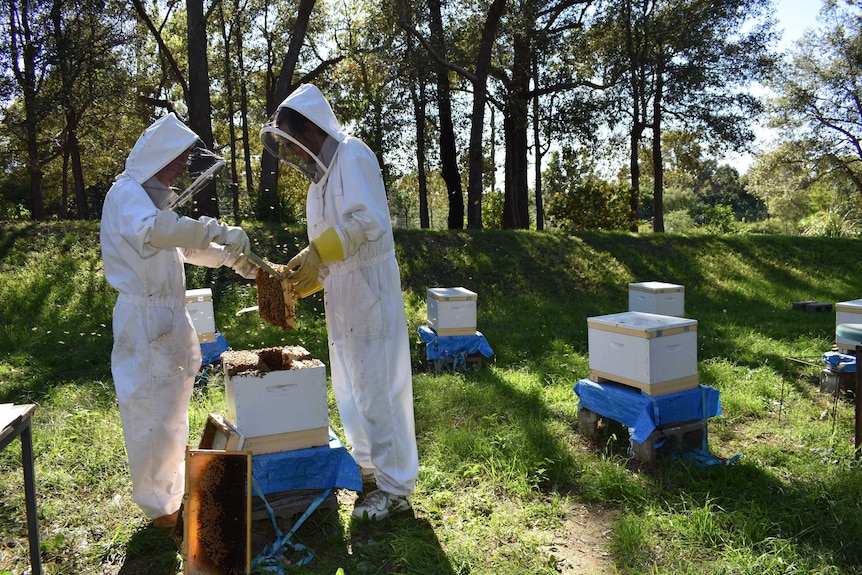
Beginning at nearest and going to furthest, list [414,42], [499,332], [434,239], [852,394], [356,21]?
[852,394]
[499,332]
[434,239]
[414,42]
[356,21]

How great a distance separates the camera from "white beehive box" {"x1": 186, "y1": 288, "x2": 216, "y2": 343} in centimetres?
534

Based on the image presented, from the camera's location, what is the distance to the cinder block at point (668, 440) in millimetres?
3559

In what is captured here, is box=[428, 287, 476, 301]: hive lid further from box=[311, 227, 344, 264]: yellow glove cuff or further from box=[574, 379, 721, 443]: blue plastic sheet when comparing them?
box=[311, 227, 344, 264]: yellow glove cuff

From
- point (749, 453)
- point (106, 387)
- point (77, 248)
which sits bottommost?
point (749, 453)

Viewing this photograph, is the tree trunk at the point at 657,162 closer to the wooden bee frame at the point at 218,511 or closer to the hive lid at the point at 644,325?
the hive lid at the point at 644,325

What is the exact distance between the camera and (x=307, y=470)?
2.82 m

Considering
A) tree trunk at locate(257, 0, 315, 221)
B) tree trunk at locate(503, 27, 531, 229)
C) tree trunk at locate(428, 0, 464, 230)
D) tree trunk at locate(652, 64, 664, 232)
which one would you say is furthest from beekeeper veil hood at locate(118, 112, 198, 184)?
tree trunk at locate(652, 64, 664, 232)

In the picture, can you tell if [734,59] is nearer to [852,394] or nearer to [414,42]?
[414,42]

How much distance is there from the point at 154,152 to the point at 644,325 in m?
2.88

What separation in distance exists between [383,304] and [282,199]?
30.1ft

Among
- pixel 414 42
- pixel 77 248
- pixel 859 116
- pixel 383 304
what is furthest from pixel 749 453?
pixel 859 116

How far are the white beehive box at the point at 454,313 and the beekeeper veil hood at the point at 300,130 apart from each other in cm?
304

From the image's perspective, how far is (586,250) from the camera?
1173cm

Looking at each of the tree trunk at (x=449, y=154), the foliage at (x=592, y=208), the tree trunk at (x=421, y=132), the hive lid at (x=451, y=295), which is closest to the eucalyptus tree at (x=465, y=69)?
the tree trunk at (x=449, y=154)
